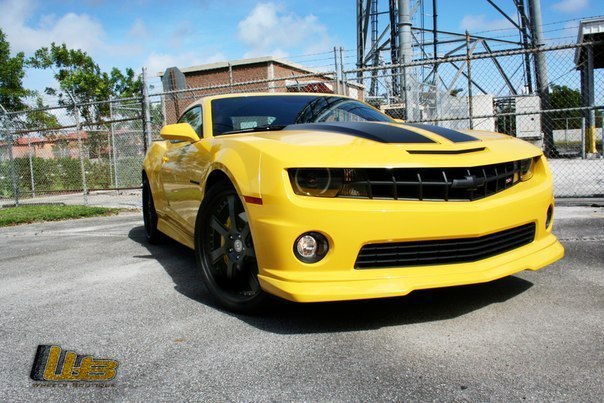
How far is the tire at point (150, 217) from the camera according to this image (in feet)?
17.6

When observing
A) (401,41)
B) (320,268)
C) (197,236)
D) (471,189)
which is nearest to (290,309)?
(320,268)

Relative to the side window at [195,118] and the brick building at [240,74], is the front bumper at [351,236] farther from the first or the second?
the brick building at [240,74]

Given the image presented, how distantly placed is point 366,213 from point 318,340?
2.11 feet

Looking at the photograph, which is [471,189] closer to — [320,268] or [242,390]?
[320,268]

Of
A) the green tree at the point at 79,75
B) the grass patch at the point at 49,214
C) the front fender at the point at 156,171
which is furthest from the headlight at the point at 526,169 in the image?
the green tree at the point at 79,75

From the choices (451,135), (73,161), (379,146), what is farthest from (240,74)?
(379,146)

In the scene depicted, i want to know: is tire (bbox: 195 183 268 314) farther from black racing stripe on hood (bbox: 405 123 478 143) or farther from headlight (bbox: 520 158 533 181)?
headlight (bbox: 520 158 533 181)

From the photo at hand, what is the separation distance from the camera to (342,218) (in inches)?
99.3

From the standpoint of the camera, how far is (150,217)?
5.47 meters

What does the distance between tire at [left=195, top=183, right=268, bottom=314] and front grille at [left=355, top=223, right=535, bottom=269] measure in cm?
60

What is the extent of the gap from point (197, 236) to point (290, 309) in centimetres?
75

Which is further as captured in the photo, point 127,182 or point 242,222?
point 127,182

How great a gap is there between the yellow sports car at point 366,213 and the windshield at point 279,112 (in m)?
0.58

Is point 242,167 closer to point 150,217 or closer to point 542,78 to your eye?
point 150,217
